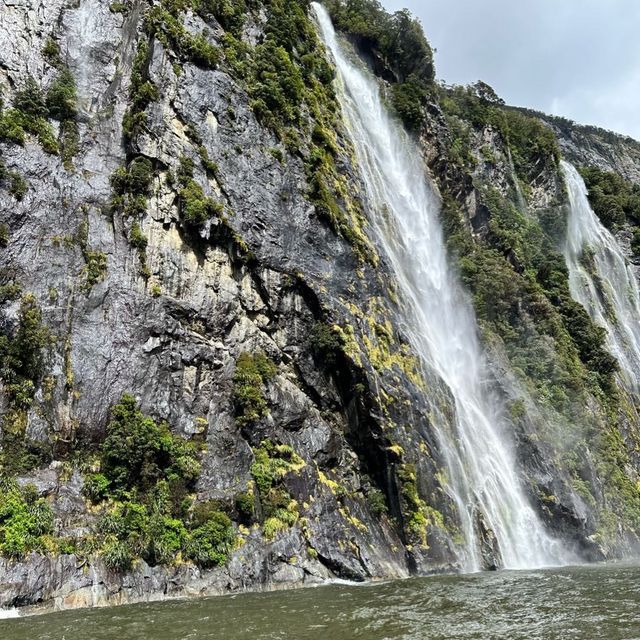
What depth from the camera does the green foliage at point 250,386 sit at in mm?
19828

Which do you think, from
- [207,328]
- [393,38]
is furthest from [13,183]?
[393,38]

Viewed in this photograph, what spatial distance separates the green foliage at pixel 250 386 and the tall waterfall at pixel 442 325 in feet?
28.7

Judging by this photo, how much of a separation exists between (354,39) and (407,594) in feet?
152

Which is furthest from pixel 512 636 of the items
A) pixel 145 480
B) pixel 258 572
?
pixel 145 480

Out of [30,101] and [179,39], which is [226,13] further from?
[30,101]

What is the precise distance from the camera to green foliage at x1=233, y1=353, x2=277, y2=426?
19.8 m

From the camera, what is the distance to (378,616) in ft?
37.2

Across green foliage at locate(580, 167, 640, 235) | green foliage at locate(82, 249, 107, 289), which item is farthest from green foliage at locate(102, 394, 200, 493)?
green foliage at locate(580, 167, 640, 235)

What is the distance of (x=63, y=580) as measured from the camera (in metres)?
13.8

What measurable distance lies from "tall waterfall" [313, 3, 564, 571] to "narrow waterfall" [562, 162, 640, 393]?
61.2 feet

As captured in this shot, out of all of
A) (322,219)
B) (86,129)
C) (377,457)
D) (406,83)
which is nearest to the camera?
(377,457)

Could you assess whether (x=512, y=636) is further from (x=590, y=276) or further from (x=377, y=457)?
(x=590, y=276)

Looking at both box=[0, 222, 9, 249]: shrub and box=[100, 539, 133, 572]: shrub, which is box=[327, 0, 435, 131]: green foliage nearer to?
box=[0, 222, 9, 249]: shrub

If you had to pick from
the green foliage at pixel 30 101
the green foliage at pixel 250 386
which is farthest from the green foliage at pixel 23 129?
the green foliage at pixel 250 386
